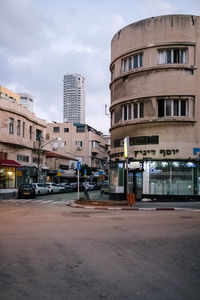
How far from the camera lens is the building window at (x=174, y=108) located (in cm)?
2751

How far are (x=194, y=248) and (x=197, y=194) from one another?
1912 centimetres

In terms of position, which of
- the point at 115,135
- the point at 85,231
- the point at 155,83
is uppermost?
the point at 155,83

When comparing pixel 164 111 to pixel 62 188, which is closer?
pixel 164 111

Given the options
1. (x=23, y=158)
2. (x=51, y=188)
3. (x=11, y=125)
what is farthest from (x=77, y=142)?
(x=11, y=125)

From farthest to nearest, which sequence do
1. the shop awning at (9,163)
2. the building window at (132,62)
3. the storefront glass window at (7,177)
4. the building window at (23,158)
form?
the building window at (23,158)
the storefront glass window at (7,177)
the shop awning at (9,163)
the building window at (132,62)

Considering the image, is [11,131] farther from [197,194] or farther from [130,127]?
[197,194]

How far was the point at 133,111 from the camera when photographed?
1152 inches

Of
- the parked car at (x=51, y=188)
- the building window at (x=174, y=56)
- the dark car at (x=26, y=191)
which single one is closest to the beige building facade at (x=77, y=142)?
the parked car at (x=51, y=188)

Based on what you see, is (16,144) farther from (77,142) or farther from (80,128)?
(80,128)

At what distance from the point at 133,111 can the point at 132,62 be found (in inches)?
176

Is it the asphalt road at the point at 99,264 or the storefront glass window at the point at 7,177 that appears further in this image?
the storefront glass window at the point at 7,177

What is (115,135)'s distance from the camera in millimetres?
31094

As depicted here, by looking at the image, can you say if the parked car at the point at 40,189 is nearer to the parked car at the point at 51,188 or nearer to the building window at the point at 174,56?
the parked car at the point at 51,188

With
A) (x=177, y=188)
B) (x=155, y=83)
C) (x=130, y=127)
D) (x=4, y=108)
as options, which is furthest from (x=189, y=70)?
(x=4, y=108)
